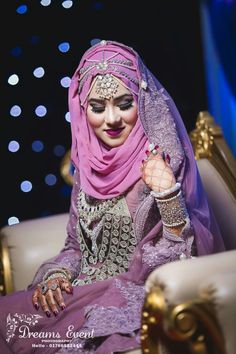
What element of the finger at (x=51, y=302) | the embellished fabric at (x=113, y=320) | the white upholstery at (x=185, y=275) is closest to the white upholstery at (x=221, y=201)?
the embellished fabric at (x=113, y=320)

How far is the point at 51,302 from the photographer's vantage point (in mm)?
2133

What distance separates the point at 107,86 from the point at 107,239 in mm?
436

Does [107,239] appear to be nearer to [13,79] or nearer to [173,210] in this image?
[173,210]

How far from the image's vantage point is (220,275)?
1.71 m

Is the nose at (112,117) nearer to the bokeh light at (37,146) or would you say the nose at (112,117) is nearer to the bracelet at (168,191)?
the bracelet at (168,191)

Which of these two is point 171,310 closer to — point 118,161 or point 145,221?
point 145,221

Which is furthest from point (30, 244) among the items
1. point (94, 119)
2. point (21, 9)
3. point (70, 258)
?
point (21, 9)

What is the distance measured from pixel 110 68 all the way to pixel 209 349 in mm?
883

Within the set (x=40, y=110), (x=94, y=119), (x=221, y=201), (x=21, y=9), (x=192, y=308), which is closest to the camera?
(x=192, y=308)

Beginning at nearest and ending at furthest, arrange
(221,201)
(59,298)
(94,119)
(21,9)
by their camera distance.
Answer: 1. (59,298)
2. (94,119)
3. (221,201)
4. (21,9)

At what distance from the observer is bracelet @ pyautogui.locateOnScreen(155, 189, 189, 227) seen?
2.03 m

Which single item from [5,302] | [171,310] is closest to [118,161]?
[5,302]

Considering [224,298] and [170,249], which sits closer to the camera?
[224,298]

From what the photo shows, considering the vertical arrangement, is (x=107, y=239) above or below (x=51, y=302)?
above
